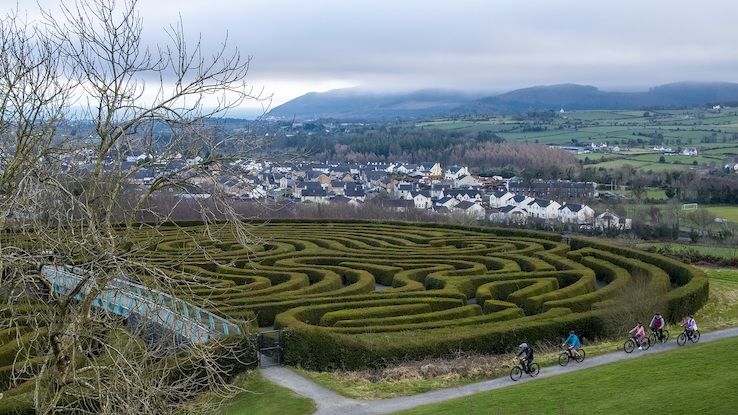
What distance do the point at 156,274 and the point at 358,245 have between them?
3624cm

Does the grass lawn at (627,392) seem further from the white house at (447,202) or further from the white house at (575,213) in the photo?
the white house at (447,202)

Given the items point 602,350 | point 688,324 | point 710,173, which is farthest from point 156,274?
point 710,173

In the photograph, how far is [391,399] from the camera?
869 inches

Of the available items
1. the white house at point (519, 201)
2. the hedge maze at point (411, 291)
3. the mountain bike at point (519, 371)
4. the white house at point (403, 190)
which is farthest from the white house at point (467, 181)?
the mountain bike at point (519, 371)

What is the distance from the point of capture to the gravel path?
69.8 ft

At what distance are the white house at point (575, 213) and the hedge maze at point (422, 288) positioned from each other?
1466 inches

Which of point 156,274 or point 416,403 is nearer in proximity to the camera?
point 156,274

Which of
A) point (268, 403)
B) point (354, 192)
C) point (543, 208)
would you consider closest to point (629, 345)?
point (268, 403)

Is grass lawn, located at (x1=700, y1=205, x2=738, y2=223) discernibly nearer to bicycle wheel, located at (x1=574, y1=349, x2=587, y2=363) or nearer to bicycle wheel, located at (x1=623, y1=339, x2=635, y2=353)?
bicycle wheel, located at (x1=623, y1=339, x2=635, y2=353)

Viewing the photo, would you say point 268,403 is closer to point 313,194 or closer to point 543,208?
point 543,208

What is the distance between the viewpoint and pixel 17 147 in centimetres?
1338

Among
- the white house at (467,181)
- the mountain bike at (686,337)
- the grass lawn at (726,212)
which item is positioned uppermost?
→ the mountain bike at (686,337)

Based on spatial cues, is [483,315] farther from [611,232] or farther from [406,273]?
[611,232]

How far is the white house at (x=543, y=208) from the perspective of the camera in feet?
324
